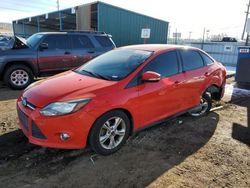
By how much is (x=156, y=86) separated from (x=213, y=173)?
1.53 m

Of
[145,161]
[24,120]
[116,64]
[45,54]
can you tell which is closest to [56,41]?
[45,54]

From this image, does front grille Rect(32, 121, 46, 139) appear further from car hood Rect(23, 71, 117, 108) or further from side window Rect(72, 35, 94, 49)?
side window Rect(72, 35, 94, 49)

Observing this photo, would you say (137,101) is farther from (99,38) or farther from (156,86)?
(99,38)

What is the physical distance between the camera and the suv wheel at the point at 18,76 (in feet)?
23.2

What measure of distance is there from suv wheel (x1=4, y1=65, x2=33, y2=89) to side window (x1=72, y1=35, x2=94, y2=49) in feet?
6.09

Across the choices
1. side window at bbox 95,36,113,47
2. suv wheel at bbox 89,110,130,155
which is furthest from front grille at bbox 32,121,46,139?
side window at bbox 95,36,113,47

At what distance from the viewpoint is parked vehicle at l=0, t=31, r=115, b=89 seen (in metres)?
7.09

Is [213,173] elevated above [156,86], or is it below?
below

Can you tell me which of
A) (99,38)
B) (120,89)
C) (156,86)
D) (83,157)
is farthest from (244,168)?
(99,38)

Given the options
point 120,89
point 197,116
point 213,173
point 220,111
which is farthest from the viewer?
point 220,111

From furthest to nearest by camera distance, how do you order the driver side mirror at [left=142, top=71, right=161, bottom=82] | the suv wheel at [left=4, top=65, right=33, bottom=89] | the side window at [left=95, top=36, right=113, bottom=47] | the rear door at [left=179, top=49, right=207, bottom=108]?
1. the side window at [left=95, top=36, right=113, bottom=47]
2. the suv wheel at [left=4, top=65, right=33, bottom=89]
3. the rear door at [left=179, top=49, right=207, bottom=108]
4. the driver side mirror at [left=142, top=71, right=161, bottom=82]

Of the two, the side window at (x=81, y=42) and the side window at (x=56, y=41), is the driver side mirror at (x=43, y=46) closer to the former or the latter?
the side window at (x=56, y=41)

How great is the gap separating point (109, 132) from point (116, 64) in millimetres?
1245

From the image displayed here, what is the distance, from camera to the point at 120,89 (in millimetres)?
3336
